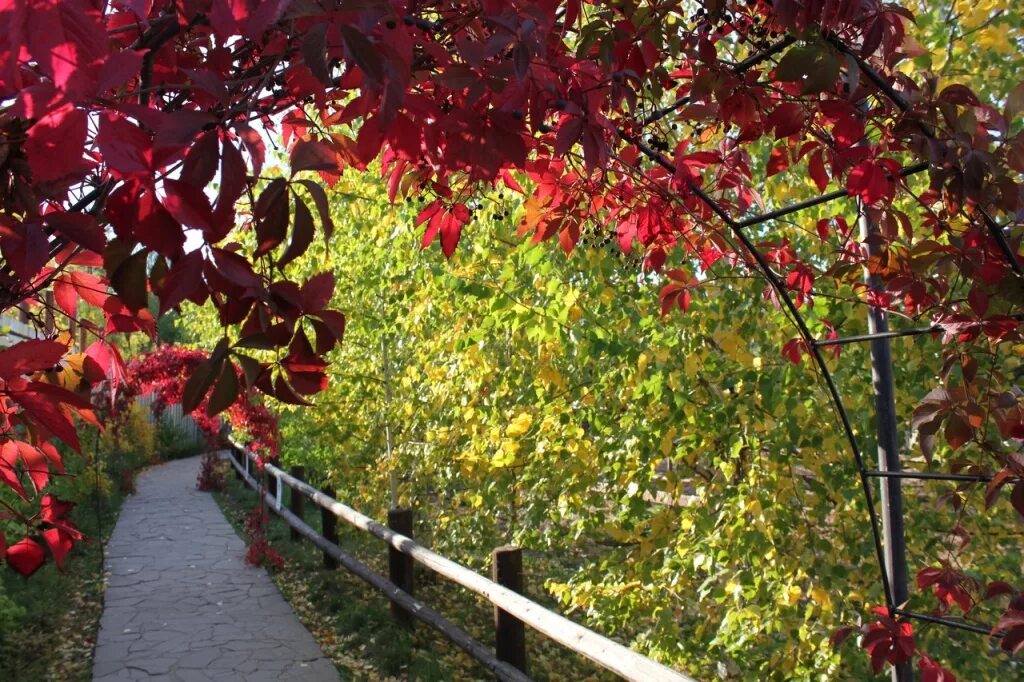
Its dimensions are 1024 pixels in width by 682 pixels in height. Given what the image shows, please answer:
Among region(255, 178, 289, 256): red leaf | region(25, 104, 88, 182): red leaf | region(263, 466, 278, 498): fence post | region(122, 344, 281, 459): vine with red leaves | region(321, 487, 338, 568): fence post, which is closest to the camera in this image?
region(25, 104, 88, 182): red leaf

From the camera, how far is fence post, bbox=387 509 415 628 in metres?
5.85

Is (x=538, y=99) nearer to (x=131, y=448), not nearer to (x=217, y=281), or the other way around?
(x=217, y=281)

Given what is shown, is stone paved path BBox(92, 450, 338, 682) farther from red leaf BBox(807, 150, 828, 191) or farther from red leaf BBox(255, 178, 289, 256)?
red leaf BBox(255, 178, 289, 256)

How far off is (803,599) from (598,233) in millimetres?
2163

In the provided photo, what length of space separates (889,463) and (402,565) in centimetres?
410

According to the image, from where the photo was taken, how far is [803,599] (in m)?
3.71

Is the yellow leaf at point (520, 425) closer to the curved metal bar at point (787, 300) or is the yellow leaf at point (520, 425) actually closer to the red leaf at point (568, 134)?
the curved metal bar at point (787, 300)

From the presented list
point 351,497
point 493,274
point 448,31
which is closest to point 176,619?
point 351,497

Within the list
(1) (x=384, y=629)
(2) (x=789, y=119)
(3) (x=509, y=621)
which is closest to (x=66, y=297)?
(2) (x=789, y=119)

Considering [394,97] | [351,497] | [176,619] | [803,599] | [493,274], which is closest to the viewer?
[394,97]

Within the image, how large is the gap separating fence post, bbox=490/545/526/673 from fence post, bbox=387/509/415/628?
149cm

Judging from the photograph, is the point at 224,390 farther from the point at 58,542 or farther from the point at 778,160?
the point at 778,160

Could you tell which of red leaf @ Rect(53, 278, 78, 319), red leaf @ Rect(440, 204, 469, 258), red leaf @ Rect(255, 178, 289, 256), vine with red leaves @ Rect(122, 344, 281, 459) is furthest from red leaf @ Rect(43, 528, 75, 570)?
vine with red leaves @ Rect(122, 344, 281, 459)

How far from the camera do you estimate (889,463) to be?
2.36 metres
